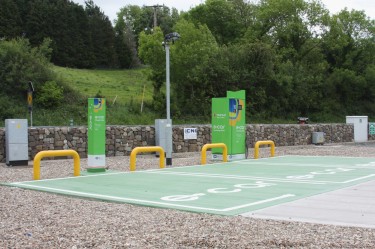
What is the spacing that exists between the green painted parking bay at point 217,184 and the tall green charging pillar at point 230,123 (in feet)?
5.91

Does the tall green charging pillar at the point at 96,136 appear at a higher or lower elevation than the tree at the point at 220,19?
lower

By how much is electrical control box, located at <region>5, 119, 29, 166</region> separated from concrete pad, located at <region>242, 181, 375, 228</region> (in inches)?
419

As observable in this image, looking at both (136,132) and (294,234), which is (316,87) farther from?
(294,234)

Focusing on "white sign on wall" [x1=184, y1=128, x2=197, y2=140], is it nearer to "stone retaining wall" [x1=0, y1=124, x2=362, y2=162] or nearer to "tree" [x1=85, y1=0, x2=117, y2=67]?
"stone retaining wall" [x1=0, y1=124, x2=362, y2=162]

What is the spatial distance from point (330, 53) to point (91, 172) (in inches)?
1844

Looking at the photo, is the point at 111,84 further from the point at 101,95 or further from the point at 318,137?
the point at 318,137

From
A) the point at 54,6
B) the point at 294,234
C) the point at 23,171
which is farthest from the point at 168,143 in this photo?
the point at 54,6

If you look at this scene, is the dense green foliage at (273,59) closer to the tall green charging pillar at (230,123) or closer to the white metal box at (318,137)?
the white metal box at (318,137)

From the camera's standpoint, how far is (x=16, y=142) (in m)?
16.9

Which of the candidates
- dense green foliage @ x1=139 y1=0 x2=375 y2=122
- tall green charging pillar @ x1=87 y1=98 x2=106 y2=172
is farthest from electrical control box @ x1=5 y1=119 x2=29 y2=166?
dense green foliage @ x1=139 y1=0 x2=375 y2=122

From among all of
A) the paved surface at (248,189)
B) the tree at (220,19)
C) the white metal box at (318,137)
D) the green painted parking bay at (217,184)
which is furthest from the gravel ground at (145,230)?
the tree at (220,19)

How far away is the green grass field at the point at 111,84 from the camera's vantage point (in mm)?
40487

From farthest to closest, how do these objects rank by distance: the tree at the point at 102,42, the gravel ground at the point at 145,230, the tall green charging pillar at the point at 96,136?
the tree at the point at 102,42
the tall green charging pillar at the point at 96,136
the gravel ground at the point at 145,230

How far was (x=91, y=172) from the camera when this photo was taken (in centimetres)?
1424
